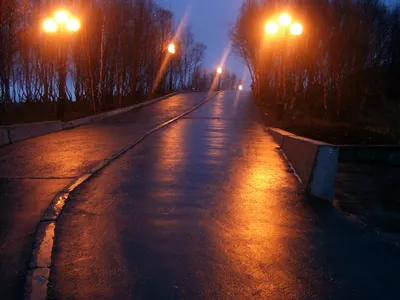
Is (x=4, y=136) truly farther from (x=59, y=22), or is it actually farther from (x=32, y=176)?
(x=59, y=22)

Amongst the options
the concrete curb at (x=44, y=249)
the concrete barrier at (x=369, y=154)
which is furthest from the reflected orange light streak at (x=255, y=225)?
the concrete barrier at (x=369, y=154)

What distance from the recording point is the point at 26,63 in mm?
45188

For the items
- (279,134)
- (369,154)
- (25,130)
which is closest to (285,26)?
(279,134)

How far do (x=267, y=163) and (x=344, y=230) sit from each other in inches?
212

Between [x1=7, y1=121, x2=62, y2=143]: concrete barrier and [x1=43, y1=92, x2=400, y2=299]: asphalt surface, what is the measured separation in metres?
6.31

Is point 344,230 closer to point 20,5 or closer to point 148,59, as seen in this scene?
point 20,5

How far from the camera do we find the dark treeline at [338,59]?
29.4 m

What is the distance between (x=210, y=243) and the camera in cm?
606

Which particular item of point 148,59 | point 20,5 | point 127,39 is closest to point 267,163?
point 20,5

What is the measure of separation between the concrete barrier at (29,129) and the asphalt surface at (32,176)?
14.6 inches

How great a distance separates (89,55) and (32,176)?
23.2 meters

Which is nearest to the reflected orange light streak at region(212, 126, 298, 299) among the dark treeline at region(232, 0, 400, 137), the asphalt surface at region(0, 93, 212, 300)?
the asphalt surface at region(0, 93, 212, 300)

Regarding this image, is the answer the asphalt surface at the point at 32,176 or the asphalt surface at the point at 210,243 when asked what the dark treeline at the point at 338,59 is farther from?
the asphalt surface at the point at 210,243

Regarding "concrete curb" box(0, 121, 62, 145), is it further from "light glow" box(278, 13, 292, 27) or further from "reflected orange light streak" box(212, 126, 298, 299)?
"light glow" box(278, 13, 292, 27)
